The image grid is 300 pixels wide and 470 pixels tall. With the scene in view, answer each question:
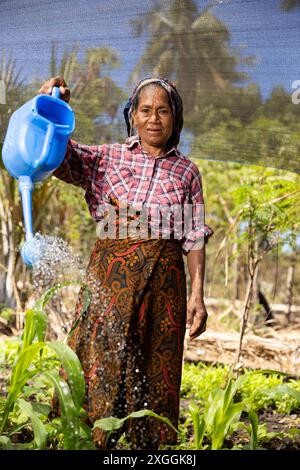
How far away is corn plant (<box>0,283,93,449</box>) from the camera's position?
2219 millimetres

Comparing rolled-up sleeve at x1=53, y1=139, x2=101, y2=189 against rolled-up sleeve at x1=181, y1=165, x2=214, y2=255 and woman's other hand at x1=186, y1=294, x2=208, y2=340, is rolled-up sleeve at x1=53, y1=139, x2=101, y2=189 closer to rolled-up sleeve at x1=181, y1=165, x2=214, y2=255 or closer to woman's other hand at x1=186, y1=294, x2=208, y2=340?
rolled-up sleeve at x1=181, y1=165, x2=214, y2=255

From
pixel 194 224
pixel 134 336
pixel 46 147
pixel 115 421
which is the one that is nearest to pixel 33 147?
pixel 46 147

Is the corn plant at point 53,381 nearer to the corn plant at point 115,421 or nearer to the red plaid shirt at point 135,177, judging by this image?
the corn plant at point 115,421

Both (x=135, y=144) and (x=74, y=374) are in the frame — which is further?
(x=135, y=144)

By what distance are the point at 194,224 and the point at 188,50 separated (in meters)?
0.97

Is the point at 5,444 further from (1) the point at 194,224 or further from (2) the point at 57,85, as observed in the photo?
(2) the point at 57,85

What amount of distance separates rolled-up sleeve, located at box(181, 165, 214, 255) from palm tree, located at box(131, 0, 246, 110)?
744 mm

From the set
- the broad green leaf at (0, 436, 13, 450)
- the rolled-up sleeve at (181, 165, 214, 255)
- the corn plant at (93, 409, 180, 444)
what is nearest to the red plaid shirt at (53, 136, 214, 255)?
the rolled-up sleeve at (181, 165, 214, 255)

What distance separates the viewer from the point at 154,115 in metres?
2.71

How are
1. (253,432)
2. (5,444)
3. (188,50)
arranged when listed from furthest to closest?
1. (188,50)
2. (253,432)
3. (5,444)

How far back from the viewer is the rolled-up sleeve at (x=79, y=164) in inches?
A: 110

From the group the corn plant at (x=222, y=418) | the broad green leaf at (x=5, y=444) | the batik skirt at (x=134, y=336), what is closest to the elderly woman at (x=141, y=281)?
the batik skirt at (x=134, y=336)

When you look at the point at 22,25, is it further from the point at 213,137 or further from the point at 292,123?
the point at 292,123

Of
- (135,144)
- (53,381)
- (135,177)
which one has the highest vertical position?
(135,144)
